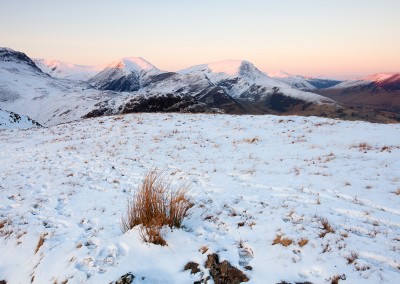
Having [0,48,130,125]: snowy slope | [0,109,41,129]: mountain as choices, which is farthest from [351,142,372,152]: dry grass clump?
[0,48,130,125]: snowy slope

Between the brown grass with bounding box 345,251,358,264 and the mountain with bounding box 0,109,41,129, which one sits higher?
the brown grass with bounding box 345,251,358,264

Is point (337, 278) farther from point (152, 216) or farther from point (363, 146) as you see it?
point (363, 146)

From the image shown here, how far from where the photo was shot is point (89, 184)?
40.3 ft

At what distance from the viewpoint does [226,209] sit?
8.36 meters

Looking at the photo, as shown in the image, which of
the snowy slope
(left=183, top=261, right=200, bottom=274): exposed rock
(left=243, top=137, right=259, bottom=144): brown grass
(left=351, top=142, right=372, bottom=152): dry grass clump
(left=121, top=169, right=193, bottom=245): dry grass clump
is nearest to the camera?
(left=183, top=261, right=200, bottom=274): exposed rock

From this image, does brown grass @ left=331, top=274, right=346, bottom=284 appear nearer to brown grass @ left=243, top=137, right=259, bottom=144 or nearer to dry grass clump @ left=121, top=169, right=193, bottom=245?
dry grass clump @ left=121, top=169, right=193, bottom=245

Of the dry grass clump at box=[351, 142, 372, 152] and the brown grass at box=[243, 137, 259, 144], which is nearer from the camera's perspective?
the dry grass clump at box=[351, 142, 372, 152]

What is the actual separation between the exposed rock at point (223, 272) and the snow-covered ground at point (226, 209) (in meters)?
0.14

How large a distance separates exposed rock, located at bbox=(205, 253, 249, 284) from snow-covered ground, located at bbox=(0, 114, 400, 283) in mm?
136

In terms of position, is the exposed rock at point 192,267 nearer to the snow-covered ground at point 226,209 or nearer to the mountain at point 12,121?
the snow-covered ground at point 226,209

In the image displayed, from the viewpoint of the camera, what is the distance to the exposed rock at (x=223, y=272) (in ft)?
17.8

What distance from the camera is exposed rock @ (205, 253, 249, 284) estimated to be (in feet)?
17.8

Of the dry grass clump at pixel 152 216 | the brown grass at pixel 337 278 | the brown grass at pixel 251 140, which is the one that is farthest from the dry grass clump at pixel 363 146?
the dry grass clump at pixel 152 216

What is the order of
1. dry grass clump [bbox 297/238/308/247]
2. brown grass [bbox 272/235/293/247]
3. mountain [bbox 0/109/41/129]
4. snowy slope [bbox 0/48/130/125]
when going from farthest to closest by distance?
snowy slope [bbox 0/48/130/125]
mountain [bbox 0/109/41/129]
brown grass [bbox 272/235/293/247]
dry grass clump [bbox 297/238/308/247]
